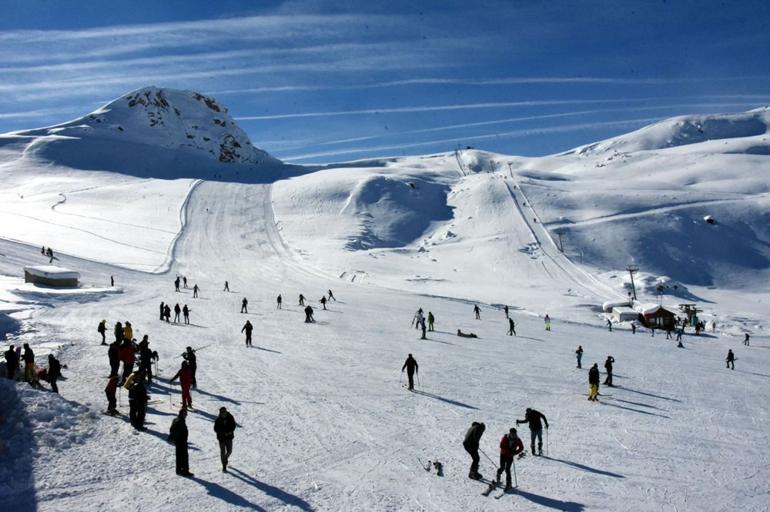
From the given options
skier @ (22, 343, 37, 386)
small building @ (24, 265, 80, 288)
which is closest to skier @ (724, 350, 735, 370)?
skier @ (22, 343, 37, 386)

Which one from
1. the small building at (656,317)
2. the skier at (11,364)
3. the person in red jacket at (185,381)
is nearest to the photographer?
the person in red jacket at (185,381)

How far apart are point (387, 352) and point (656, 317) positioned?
3152 centimetres

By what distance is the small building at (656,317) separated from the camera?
154 ft

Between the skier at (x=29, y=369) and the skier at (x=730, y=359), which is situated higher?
the skier at (x=29, y=369)

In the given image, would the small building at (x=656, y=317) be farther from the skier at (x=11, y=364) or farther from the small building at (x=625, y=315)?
the skier at (x=11, y=364)

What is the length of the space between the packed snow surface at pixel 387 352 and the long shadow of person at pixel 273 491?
0.22 feet

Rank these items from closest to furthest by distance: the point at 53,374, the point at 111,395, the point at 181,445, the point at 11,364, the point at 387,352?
the point at 181,445
the point at 111,395
the point at 53,374
the point at 11,364
the point at 387,352

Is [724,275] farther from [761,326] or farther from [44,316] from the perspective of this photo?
[44,316]

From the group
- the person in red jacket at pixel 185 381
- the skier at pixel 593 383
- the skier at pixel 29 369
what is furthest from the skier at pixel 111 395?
the skier at pixel 593 383

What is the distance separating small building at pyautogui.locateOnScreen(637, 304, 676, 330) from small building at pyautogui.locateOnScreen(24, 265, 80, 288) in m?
39.2

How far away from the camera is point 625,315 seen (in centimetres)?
4694

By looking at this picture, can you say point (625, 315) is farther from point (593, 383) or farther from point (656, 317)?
point (593, 383)

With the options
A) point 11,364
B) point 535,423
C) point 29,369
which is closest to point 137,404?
point 29,369

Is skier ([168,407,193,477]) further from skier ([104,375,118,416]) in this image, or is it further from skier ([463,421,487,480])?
skier ([463,421,487,480])
